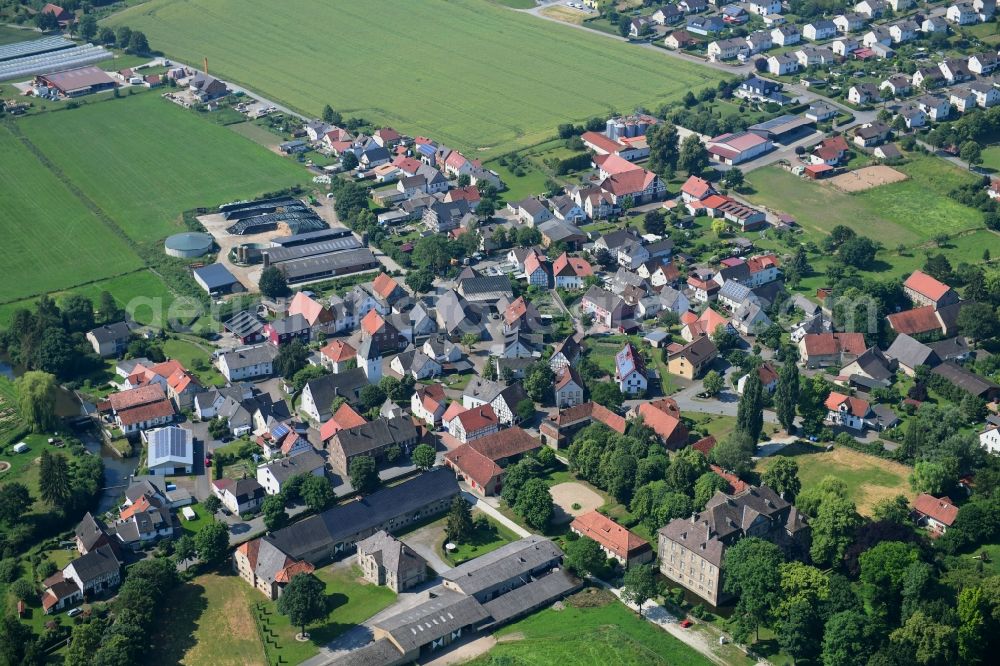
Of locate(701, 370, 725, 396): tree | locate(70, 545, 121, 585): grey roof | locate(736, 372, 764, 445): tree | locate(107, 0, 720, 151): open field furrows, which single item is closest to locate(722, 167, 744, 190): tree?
locate(107, 0, 720, 151): open field furrows

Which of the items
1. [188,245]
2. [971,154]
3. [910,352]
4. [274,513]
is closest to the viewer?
[274,513]

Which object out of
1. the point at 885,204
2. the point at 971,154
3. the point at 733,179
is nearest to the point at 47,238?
the point at 733,179

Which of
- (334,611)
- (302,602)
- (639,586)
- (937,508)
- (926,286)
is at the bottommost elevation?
(334,611)

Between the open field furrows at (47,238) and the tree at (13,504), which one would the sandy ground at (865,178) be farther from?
the tree at (13,504)

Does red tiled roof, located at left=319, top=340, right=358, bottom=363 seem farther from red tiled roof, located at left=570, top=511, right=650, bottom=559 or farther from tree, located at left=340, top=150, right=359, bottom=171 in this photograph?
tree, located at left=340, top=150, right=359, bottom=171

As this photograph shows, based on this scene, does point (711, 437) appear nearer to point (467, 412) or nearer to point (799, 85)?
point (467, 412)

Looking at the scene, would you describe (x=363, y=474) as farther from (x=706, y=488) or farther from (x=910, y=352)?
(x=910, y=352)

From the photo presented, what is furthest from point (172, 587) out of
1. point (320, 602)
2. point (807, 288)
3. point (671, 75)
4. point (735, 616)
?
point (671, 75)
